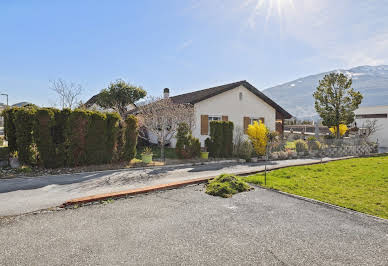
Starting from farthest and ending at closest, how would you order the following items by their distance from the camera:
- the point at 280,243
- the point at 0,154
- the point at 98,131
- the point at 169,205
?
the point at 98,131, the point at 0,154, the point at 169,205, the point at 280,243

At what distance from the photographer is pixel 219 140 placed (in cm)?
1329

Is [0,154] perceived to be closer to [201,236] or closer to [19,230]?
[19,230]

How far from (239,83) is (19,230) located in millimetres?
16034

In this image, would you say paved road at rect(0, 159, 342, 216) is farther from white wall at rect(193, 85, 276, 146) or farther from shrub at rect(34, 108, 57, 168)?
white wall at rect(193, 85, 276, 146)

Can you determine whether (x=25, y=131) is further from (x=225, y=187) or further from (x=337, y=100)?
(x=337, y=100)

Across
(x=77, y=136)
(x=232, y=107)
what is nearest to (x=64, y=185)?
(x=77, y=136)

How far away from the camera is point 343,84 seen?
1973 centimetres

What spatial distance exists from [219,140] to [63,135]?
26.4 ft

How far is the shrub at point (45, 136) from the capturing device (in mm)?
8578

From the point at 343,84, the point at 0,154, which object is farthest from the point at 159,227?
the point at 343,84

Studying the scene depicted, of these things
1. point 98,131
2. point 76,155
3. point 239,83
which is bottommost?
point 76,155

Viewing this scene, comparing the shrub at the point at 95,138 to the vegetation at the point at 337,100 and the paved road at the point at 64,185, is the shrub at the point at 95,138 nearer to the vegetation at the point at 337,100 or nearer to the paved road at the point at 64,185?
the paved road at the point at 64,185

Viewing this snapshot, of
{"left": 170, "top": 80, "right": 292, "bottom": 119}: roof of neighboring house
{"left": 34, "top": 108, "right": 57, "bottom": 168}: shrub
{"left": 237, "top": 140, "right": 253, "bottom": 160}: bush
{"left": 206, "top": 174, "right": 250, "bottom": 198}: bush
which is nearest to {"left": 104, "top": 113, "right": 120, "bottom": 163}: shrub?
{"left": 34, "top": 108, "right": 57, "bottom": 168}: shrub

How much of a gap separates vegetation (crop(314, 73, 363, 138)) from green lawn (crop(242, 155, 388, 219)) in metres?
12.2
